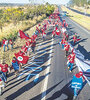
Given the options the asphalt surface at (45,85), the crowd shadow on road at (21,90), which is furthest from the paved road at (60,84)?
the crowd shadow on road at (21,90)

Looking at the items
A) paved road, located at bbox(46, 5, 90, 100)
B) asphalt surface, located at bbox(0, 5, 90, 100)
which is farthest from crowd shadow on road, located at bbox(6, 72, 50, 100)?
paved road, located at bbox(46, 5, 90, 100)

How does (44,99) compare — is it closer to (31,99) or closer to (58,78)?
(31,99)

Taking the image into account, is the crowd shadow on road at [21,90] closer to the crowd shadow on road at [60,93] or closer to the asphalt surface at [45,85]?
the asphalt surface at [45,85]

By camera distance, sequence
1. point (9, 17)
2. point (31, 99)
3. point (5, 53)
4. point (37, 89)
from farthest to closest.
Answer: point (9, 17), point (5, 53), point (37, 89), point (31, 99)

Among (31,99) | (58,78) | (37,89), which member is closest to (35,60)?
(58,78)

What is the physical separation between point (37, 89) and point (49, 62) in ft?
12.8

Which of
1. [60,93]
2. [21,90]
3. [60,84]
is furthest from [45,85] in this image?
[21,90]

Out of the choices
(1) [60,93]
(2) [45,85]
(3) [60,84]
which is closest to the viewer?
(1) [60,93]

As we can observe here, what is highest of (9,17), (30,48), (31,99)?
(9,17)

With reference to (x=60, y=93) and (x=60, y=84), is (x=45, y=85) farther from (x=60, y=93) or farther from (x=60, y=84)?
(x=60, y=93)

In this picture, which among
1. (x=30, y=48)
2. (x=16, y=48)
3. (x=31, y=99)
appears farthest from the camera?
(x=16, y=48)

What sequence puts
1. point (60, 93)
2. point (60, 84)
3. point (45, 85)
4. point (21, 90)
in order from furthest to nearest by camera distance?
point (60, 84)
point (45, 85)
point (21, 90)
point (60, 93)

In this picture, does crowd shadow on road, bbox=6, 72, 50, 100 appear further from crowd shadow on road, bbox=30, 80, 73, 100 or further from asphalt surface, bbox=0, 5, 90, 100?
crowd shadow on road, bbox=30, 80, 73, 100

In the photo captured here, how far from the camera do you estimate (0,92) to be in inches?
268
